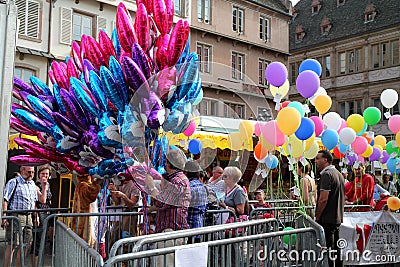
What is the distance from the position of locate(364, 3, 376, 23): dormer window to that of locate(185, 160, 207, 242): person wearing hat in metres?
33.3

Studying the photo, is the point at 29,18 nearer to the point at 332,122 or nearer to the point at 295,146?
the point at 332,122

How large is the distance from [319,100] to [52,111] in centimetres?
431

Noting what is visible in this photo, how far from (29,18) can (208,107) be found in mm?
14961

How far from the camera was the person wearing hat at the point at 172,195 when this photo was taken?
4.92 meters

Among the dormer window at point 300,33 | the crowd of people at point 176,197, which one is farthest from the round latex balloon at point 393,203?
the dormer window at point 300,33

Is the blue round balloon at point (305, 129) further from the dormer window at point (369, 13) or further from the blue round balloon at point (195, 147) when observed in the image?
the dormer window at point (369, 13)

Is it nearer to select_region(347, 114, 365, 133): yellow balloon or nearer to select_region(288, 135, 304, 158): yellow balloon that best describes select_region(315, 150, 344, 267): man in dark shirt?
select_region(288, 135, 304, 158): yellow balloon

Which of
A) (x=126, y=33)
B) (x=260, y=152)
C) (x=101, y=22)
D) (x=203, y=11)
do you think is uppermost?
(x=203, y=11)

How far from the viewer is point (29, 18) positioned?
Answer: 713 inches

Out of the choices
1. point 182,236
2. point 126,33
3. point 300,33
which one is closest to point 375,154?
point 126,33

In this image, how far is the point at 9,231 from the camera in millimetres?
6395

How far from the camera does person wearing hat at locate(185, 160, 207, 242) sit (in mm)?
5273

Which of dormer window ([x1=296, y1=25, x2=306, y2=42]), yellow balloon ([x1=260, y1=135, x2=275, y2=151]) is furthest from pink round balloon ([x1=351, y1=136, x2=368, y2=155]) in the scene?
dormer window ([x1=296, y1=25, x2=306, y2=42])

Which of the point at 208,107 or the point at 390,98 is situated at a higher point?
the point at 390,98
